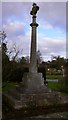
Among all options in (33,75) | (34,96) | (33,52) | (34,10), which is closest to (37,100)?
(34,96)

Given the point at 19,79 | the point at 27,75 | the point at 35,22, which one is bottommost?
the point at 19,79

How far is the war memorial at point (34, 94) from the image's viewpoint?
10695 millimetres

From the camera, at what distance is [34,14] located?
43.6ft

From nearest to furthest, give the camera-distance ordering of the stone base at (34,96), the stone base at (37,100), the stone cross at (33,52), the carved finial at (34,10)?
the stone base at (37,100), the stone base at (34,96), the stone cross at (33,52), the carved finial at (34,10)

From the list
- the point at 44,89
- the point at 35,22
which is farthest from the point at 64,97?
the point at 35,22

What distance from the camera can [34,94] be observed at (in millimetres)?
11102

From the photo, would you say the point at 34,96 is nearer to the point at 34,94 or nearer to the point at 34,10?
the point at 34,94

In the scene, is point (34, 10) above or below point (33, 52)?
above

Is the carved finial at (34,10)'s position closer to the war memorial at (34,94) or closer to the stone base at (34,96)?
the war memorial at (34,94)

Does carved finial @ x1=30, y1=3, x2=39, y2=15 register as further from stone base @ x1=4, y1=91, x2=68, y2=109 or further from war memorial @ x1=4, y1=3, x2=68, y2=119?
stone base @ x1=4, y1=91, x2=68, y2=109

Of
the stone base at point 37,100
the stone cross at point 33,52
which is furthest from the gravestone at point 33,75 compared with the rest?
the stone base at point 37,100

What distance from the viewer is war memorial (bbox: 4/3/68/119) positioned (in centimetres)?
1070

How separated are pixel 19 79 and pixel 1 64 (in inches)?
587

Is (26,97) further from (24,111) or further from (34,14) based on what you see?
(34,14)
